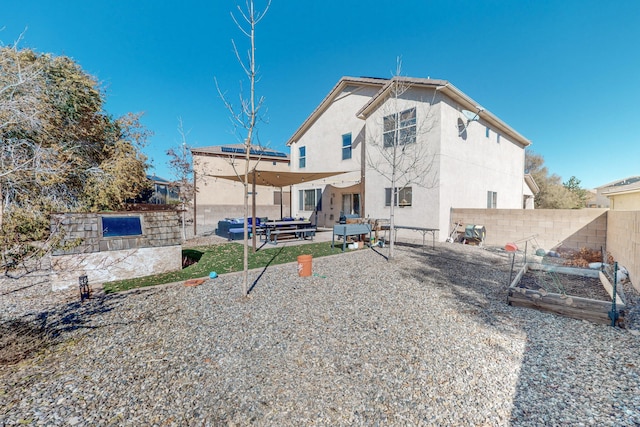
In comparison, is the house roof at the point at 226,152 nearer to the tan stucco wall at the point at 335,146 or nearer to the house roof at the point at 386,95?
the house roof at the point at 386,95

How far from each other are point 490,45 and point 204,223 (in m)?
24.9

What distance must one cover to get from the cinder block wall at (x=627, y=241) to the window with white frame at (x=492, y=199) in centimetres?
772

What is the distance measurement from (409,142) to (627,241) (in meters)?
8.82

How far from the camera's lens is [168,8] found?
12242 millimetres

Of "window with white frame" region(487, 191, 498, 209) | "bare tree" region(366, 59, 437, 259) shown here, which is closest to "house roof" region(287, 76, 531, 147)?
"bare tree" region(366, 59, 437, 259)

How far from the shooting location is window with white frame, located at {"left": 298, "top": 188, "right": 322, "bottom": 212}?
19.3 meters

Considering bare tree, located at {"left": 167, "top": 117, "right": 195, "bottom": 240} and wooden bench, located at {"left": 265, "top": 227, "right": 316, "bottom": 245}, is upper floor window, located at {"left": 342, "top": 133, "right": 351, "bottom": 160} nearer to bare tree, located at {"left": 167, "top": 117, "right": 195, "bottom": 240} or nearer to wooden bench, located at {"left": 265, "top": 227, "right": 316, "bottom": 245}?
wooden bench, located at {"left": 265, "top": 227, "right": 316, "bottom": 245}

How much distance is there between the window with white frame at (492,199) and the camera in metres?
16.1

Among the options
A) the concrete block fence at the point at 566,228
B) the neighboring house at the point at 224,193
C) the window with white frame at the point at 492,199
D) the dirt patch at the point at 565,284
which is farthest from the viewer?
the neighboring house at the point at 224,193

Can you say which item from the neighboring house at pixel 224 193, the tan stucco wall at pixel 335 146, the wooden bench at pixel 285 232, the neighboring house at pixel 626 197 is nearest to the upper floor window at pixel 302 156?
the tan stucco wall at pixel 335 146

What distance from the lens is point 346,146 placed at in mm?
17406

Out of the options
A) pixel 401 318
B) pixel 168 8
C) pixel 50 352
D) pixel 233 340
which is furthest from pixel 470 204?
pixel 168 8

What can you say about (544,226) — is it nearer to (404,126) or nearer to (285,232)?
(404,126)

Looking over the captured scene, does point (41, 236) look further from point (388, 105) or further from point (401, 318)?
point (388, 105)
